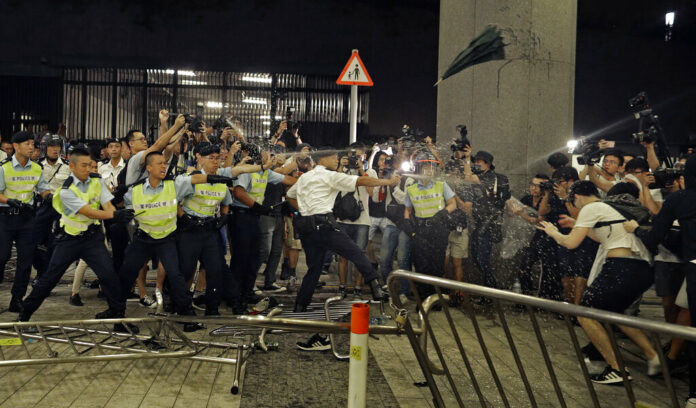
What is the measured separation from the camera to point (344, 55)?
17516 mm

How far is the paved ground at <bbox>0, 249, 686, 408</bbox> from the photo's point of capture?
4648 mm

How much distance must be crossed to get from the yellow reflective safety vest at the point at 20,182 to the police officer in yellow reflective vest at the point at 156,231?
6.16 ft

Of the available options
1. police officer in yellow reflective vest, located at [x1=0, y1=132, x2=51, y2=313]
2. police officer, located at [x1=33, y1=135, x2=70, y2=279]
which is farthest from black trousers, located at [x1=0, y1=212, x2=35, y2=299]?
police officer, located at [x1=33, y1=135, x2=70, y2=279]

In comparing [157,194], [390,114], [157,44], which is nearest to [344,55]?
[390,114]

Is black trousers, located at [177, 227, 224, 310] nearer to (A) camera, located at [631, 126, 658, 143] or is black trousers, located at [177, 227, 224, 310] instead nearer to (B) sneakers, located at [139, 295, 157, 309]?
(B) sneakers, located at [139, 295, 157, 309]

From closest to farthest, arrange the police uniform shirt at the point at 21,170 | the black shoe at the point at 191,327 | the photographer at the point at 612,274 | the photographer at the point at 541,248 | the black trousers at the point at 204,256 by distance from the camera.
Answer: the photographer at the point at 612,274 → the black shoe at the point at 191,327 → the black trousers at the point at 204,256 → the police uniform shirt at the point at 21,170 → the photographer at the point at 541,248

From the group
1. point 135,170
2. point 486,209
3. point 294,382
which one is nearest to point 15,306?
point 135,170

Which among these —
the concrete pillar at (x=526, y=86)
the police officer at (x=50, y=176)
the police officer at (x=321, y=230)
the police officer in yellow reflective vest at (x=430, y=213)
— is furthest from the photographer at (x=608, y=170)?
the police officer at (x=50, y=176)

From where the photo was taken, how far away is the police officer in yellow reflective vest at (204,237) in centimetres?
683

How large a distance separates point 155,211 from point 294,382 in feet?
7.58

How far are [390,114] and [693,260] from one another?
1301cm

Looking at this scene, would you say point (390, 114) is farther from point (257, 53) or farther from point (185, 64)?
point (185, 64)

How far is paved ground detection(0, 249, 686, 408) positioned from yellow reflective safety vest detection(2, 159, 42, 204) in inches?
91.3

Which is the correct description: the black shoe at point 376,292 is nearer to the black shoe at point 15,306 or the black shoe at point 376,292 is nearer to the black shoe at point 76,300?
the black shoe at point 76,300
